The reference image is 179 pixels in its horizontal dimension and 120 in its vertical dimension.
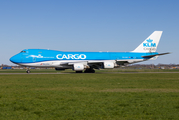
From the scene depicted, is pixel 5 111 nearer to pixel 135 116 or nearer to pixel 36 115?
pixel 36 115

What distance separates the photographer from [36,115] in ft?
24.5

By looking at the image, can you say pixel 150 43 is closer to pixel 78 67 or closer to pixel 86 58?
pixel 86 58

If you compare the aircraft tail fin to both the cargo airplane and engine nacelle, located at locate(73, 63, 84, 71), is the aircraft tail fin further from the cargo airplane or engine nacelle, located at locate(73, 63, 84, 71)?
engine nacelle, located at locate(73, 63, 84, 71)

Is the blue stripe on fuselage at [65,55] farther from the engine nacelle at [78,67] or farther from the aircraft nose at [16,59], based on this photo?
the engine nacelle at [78,67]

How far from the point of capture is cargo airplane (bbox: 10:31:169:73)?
4156cm

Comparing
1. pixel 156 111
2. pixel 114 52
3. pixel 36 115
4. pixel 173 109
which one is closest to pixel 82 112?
pixel 36 115

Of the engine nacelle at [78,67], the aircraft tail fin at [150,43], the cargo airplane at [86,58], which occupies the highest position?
the aircraft tail fin at [150,43]

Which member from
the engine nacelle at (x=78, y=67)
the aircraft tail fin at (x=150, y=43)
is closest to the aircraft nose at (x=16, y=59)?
the engine nacelle at (x=78, y=67)

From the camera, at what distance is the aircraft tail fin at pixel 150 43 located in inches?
2002

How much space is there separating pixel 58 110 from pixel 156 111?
13.0 ft

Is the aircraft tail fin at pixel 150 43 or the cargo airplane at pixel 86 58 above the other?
the aircraft tail fin at pixel 150 43

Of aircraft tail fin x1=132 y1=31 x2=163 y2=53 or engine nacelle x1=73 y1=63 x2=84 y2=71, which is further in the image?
aircraft tail fin x1=132 y1=31 x2=163 y2=53

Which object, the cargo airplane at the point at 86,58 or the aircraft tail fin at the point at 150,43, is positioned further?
the aircraft tail fin at the point at 150,43

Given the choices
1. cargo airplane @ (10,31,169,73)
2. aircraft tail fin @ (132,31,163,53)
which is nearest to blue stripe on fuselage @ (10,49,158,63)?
cargo airplane @ (10,31,169,73)
